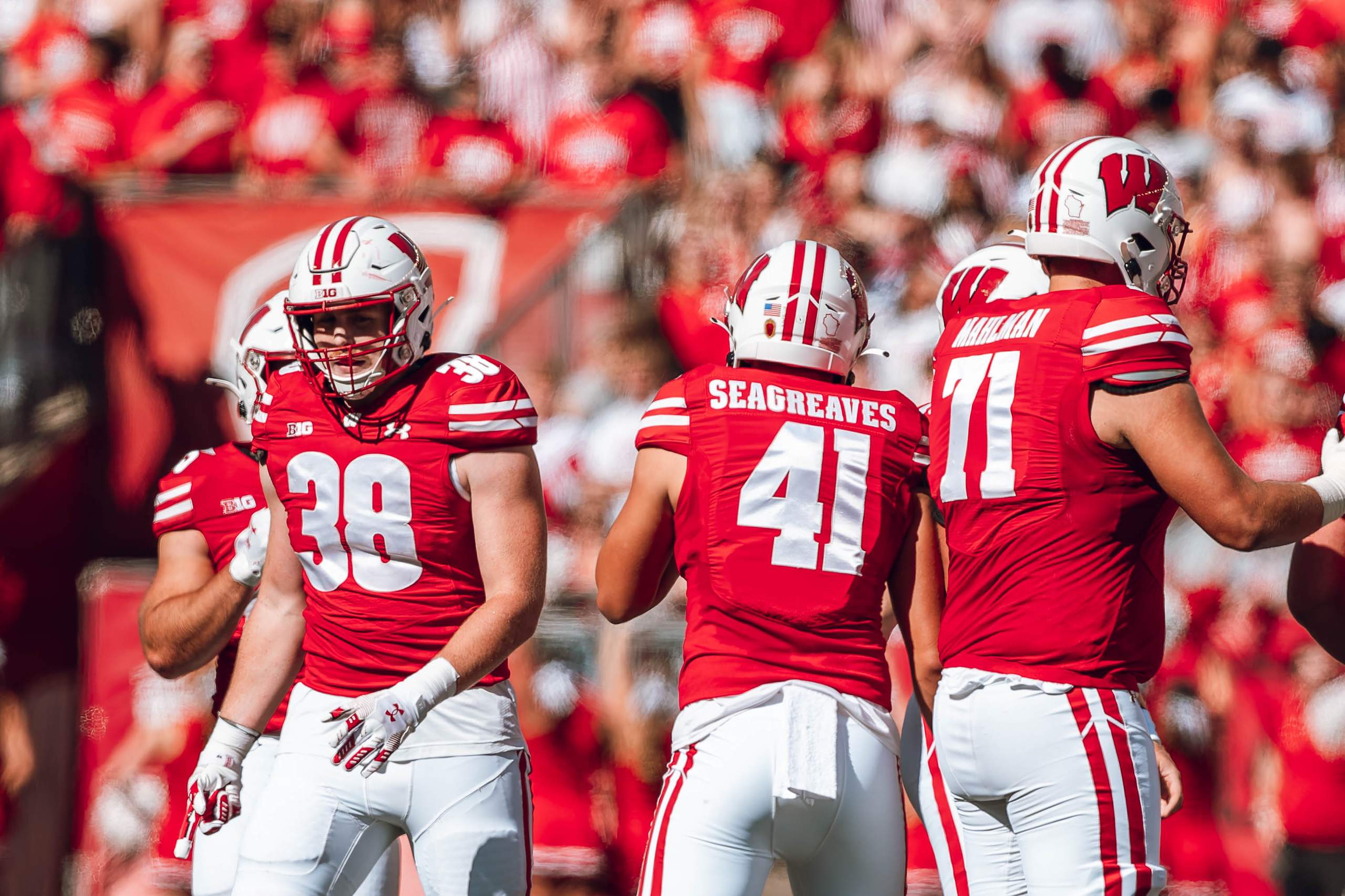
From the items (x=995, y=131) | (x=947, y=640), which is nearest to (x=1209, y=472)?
(x=947, y=640)

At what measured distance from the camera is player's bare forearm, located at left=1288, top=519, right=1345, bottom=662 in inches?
128

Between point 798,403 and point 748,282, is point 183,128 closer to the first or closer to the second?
point 748,282

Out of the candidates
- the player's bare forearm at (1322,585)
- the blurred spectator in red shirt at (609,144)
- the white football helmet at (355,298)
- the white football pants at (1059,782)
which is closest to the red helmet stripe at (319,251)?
the white football helmet at (355,298)

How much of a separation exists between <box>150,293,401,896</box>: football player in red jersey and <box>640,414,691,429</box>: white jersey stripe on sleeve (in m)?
0.98

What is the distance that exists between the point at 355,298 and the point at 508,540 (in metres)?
0.57

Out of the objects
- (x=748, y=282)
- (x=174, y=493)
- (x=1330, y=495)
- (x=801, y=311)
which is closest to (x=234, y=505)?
(x=174, y=493)

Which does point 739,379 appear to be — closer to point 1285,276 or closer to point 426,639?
point 426,639

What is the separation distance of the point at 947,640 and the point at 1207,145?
5064 millimetres

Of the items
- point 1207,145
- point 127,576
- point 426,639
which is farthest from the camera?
point 1207,145

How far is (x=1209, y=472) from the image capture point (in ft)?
8.47

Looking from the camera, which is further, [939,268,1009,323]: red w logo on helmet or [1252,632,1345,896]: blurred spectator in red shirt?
[1252,632,1345,896]: blurred spectator in red shirt

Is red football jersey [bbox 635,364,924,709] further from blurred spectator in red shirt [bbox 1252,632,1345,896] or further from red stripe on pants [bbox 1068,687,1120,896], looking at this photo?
blurred spectator in red shirt [bbox 1252,632,1345,896]

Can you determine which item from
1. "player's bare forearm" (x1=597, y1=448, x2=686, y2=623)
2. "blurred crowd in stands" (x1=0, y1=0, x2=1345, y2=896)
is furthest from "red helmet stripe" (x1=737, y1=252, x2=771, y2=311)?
"blurred crowd in stands" (x1=0, y1=0, x2=1345, y2=896)

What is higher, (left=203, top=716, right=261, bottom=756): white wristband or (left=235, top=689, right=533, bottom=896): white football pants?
(left=203, top=716, right=261, bottom=756): white wristband
